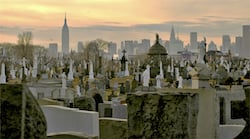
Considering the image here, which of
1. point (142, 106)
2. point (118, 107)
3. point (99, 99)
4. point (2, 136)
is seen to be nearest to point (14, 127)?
point (2, 136)

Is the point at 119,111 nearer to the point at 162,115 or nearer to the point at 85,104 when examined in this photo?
the point at 85,104

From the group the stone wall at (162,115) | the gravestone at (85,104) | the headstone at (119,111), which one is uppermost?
the stone wall at (162,115)

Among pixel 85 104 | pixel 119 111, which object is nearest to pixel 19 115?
pixel 85 104

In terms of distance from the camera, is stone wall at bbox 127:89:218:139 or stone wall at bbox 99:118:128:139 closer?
stone wall at bbox 127:89:218:139

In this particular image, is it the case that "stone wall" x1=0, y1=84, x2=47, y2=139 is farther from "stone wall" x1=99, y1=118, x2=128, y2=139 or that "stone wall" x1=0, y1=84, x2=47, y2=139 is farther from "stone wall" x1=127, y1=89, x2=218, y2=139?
"stone wall" x1=99, y1=118, x2=128, y2=139

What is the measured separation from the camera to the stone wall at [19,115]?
11.8ft

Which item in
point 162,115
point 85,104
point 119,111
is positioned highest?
point 162,115

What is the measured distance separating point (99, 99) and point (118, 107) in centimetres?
369

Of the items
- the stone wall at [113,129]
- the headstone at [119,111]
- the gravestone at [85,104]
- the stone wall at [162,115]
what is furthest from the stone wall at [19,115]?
the headstone at [119,111]

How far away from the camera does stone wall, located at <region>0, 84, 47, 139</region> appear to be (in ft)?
11.8

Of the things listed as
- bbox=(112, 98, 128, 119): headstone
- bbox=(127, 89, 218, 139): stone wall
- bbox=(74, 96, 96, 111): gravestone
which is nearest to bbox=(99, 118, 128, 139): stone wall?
bbox=(127, 89, 218, 139): stone wall

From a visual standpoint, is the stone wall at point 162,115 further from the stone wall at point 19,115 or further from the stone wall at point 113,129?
the stone wall at point 113,129

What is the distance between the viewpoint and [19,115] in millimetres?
3613

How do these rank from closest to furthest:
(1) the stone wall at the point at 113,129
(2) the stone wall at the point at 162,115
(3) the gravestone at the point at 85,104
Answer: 1. (2) the stone wall at the point at 162,115
2. (1) the stone wall at the point at 113,129
3. (3) the gravestone at the point at 85,104
